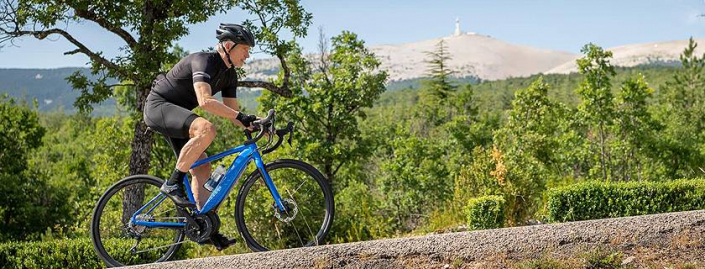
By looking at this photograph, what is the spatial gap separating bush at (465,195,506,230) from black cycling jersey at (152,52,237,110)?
5667 millimetres

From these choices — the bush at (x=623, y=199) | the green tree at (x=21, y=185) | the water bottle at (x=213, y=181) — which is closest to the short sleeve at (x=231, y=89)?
the water bottle at (x=213, y=181)

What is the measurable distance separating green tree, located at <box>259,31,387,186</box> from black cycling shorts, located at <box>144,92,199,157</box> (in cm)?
1345

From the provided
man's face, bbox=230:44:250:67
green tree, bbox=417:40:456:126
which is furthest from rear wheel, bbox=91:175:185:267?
green tree, bbox=417:40:456:126

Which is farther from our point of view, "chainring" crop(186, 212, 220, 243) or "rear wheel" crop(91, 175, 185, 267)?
"rear wheel" crop(91, 175, 185, 267)

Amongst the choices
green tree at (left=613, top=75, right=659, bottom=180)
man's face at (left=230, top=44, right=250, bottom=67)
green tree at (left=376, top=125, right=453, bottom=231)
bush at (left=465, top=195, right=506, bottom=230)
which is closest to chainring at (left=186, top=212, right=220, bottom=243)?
man's face at (left=230, top=44, right=250, bottom=67)

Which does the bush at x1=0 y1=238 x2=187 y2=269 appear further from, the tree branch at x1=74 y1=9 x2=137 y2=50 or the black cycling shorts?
the tree branch at x1=74 y1=9 x2=137 y2=50

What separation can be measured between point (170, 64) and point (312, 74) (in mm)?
5459

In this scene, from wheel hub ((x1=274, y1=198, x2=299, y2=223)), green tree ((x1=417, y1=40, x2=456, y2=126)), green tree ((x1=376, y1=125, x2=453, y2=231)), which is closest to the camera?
wheel hub ((x1=274, y1=198, x2=299, y2=223))

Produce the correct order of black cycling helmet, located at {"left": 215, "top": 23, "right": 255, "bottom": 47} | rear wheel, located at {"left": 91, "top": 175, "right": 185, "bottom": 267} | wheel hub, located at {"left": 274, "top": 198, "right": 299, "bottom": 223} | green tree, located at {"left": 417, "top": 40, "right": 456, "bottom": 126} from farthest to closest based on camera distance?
green tree, located at {"left": 417, "top": 40, "right": 456, "bottom": 126} → rear wheel, located at {"left": 91, "top": 175, "right": 185, "bottom": 267} → wheel hub, located at {"left": 274, "top": 198, "right": 299, "bottom": 223} → black cycling helmet, located at {"left": 215, "top": 23, "right": 255, "bottom": 47}

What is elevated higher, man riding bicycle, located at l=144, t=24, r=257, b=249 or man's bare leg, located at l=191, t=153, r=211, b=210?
man riding bicycle, located at l=144, t=24, r=257, b=249

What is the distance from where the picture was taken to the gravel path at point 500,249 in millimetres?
4789

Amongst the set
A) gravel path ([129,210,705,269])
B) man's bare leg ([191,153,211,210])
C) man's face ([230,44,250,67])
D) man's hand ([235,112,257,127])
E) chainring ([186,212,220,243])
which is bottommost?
gravel path ([129,210,705,269])

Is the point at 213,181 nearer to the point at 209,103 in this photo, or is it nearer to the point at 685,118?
the point at 209,103

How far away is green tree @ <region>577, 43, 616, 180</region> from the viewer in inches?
810
